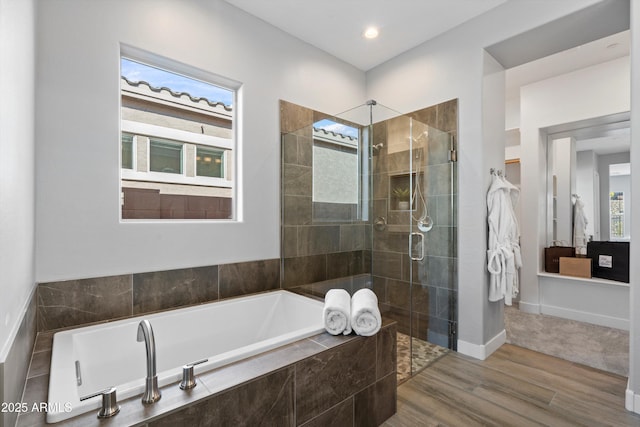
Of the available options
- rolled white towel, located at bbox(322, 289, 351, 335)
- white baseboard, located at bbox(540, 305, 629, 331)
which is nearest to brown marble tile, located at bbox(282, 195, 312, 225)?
rolled white towel, located at bbox(322, 289, 351, 335)

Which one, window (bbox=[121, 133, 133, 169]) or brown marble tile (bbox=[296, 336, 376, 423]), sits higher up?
window (bbox=[121, 133, 133, 169])

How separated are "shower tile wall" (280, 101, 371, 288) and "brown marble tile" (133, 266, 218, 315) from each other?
0.68 m

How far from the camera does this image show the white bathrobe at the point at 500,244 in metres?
2.60

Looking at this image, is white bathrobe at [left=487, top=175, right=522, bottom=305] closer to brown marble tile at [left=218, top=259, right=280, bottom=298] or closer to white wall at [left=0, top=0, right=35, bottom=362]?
brown marble tile at [left=218, top=259, right=280, bottom=298]

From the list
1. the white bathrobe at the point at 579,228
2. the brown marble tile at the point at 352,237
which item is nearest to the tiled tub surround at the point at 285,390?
the brown marble tile at the point at 352,237

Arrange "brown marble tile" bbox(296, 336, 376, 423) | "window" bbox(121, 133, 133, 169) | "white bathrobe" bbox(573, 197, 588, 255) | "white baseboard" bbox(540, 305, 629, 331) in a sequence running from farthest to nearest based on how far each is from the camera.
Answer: "white bathrobe" bbox(573, 197, 588, 255), "white baseboard" bbox(540, 305, 629, 331), "window" bbox(121, 133, 133, 169), "brown marble tile" bbox(296, 336, 376, 423)

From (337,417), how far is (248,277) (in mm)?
1324

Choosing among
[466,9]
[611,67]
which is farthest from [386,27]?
[611,67]

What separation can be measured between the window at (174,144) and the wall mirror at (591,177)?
3838mm

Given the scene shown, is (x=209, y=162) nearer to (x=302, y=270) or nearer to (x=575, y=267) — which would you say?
(x=302, y=270)

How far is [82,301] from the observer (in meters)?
1.85

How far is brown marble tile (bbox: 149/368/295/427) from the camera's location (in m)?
1.12

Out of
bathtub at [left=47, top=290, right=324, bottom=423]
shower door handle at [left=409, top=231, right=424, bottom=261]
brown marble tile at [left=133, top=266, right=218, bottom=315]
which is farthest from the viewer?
shower door handle at [left=409, top=231, right=424, bottom=261]

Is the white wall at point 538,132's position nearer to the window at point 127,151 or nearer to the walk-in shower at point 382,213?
the walk-in shower at point 382,213
